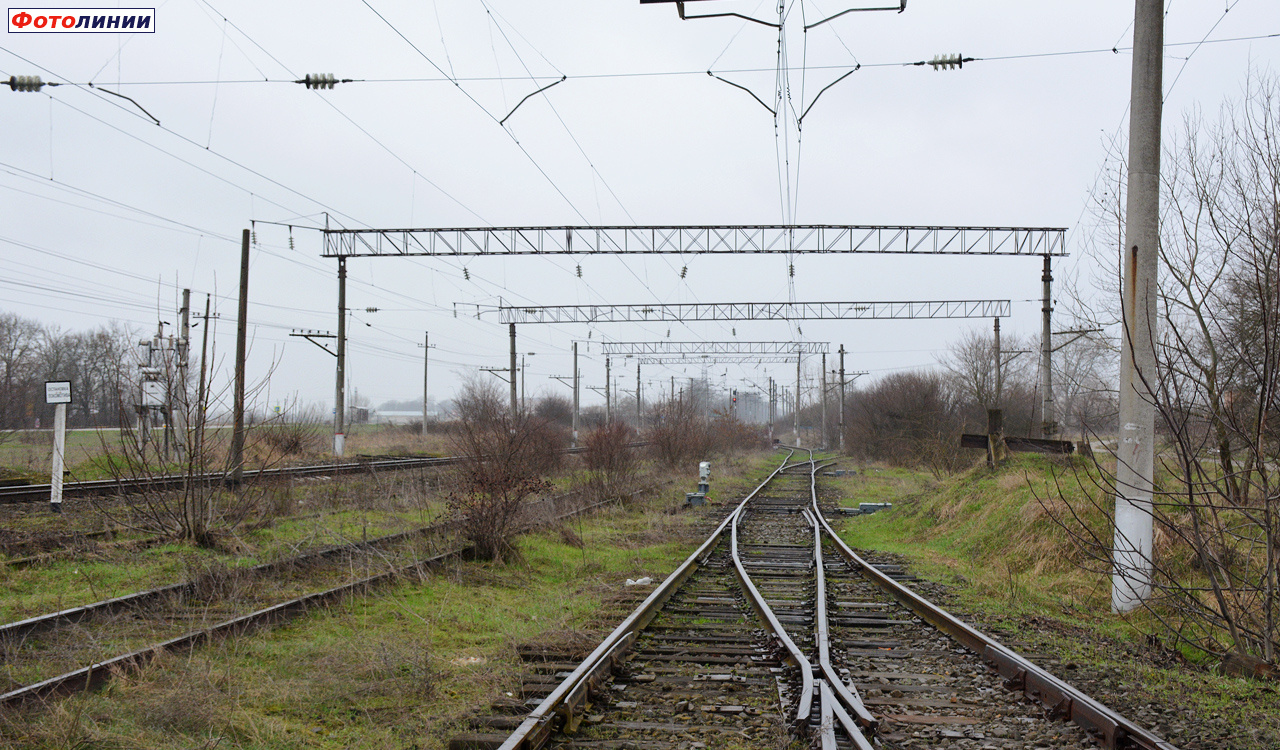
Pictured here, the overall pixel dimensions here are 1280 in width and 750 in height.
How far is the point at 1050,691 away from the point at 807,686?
1762 millimetres

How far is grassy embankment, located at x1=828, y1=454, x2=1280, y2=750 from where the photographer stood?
5.94 m

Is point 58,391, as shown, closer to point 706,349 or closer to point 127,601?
point 127,601

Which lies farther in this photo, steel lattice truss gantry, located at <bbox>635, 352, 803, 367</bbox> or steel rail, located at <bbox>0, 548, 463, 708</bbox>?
steel lattice truss gantry, located at <bbox>635, 352, 803, 367</bbox>

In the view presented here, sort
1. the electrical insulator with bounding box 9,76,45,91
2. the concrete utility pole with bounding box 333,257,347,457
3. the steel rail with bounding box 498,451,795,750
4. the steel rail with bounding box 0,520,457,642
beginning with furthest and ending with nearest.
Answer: the concrete utility pole with bounding box 333,257,347,457, the electrical insulator with bounding box 9,76,45,91, the steel rail with bounding box 0,520,457,642, the steel rail with bounding box 498,451,795,750

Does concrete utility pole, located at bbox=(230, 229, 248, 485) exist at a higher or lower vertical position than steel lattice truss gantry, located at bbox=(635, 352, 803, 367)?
lower

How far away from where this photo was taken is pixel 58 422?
15.4 meters

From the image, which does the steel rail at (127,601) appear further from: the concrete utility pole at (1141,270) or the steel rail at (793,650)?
the concrete utility pole at (1141,270)

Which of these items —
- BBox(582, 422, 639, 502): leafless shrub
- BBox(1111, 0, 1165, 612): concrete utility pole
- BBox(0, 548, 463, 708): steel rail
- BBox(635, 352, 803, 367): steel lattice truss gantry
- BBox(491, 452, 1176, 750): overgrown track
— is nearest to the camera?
BBox(491, 452, 1176, 750): overgrown track

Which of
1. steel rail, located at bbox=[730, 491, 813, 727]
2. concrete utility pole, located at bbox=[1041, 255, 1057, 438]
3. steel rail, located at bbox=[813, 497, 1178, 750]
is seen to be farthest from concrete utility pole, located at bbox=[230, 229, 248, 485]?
concrete utility pole, located at bbox=[1041, 255, 1057, 438]

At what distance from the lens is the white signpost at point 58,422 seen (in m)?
15.0

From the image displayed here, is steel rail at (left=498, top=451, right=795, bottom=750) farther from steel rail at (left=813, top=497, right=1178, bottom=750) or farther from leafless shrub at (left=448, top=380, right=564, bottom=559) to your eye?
leafless shrub at (left=448, top=380, right=564, bottom=559)

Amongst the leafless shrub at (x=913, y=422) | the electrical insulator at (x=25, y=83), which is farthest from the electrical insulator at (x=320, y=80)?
the leafless shrub at (x=913, y=422)

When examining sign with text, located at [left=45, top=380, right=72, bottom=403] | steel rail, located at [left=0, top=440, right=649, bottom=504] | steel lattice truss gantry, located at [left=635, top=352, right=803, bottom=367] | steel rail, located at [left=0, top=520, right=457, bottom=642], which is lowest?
steel rail, located at [left=0, top=520, right=457, bottom=642]

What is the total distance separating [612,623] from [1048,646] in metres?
4.15
